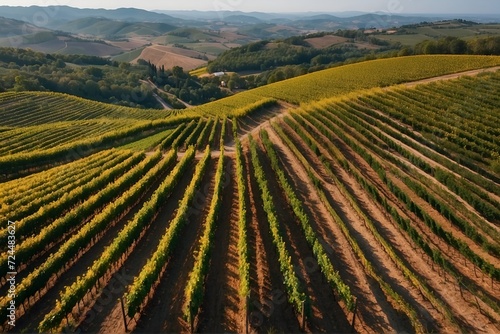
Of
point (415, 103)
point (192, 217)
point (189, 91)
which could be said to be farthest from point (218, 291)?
point (189, 91)

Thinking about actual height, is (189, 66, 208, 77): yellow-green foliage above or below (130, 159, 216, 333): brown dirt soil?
above

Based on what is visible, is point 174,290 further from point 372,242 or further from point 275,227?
A: point 372,242

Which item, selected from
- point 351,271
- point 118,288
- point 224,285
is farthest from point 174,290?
point 351,271

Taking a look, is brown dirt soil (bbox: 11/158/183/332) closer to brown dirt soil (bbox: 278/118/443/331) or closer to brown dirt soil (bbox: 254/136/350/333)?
brown dirt soil (bbox: 254/136/350/333)

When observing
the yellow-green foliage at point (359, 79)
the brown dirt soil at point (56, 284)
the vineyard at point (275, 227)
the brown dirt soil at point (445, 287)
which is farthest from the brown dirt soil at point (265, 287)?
the yellow-green foliage at point (359, 79)

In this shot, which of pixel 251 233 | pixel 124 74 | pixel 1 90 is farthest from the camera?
pixel 124 74

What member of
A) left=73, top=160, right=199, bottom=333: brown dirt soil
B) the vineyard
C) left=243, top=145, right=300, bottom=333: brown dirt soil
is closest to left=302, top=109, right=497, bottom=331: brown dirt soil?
the vineyard

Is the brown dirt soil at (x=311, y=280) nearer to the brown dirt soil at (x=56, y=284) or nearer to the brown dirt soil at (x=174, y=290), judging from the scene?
the brown dirt soil at (x=174, y=290)

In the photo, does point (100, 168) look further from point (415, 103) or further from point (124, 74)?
point (124, 74)
